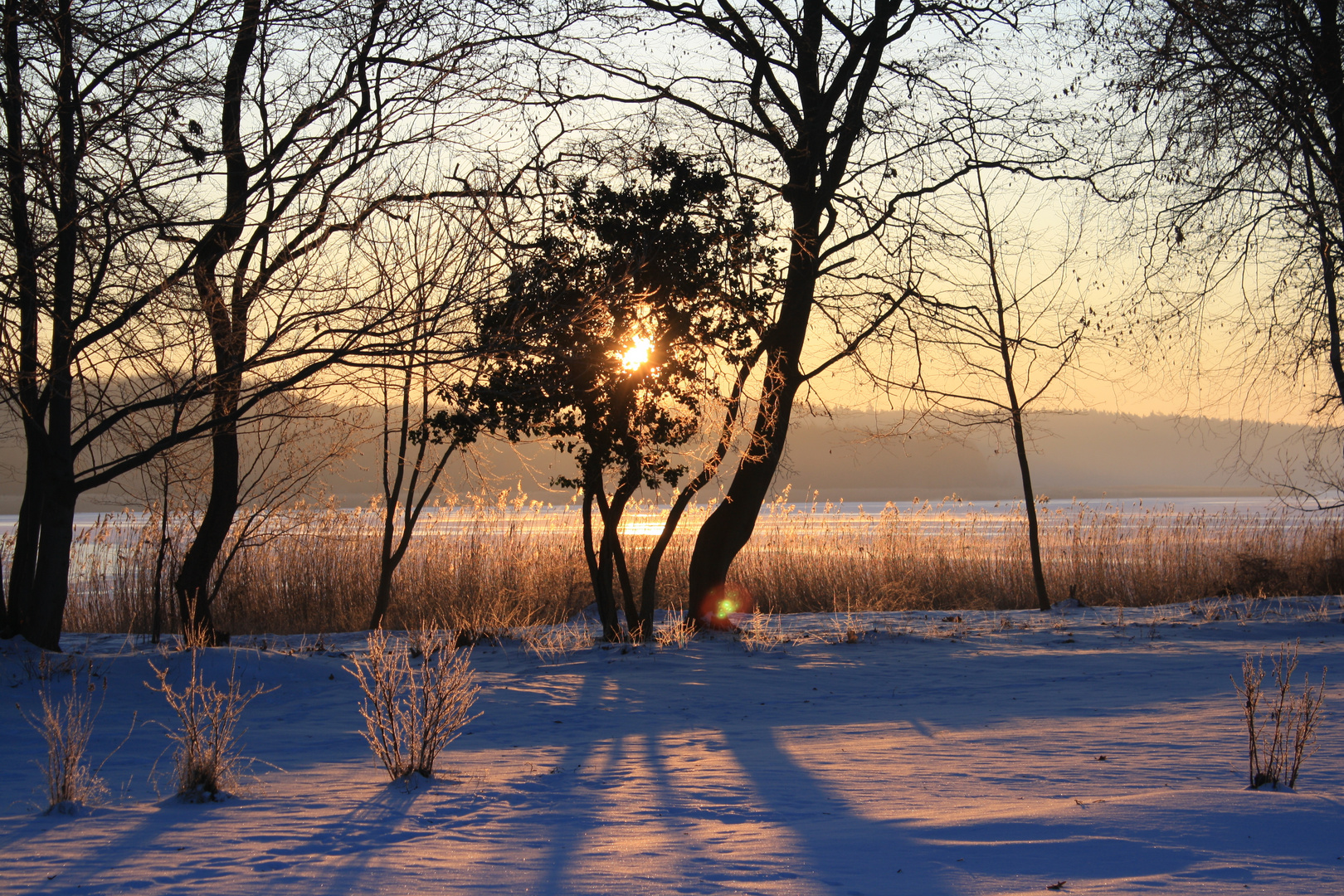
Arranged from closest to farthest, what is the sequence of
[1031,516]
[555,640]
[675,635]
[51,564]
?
[51,564] → [555,640] → [675,635] → [1031,516]

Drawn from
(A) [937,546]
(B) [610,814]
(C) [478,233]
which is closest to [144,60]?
(C) [478,233]

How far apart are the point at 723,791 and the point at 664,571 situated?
10.8 m

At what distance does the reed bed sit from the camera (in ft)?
44.7

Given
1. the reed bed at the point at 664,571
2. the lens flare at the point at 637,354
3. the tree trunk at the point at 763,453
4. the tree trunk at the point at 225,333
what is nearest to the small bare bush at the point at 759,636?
the tree trunk at the point at 763,453

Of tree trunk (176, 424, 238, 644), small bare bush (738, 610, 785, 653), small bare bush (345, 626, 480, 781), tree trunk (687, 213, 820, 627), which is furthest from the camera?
tree trunk (687, 213, 820, 627)

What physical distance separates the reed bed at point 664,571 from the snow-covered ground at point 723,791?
164 inches

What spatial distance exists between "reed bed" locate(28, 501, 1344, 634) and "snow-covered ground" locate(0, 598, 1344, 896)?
4.18 metres

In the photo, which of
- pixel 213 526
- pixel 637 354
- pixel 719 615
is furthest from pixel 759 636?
pixel 213 526

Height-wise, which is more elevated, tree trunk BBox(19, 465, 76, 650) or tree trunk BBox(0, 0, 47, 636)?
tree trunk BBox(0, 0, 47, 636)

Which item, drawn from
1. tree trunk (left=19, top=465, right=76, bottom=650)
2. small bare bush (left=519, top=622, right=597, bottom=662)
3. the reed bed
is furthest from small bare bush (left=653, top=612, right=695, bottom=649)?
tree trunk (left=19, top=465, right=76, bottom=650)

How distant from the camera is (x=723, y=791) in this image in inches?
201

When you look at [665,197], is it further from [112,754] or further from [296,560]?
[296,560]

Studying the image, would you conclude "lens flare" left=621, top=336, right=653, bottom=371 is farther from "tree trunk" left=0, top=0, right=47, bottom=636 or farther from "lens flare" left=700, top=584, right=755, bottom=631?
"tree trunk" left=0, top=0, right=47, bottom=636

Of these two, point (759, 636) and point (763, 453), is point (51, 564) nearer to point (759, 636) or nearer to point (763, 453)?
point (759, 636)
